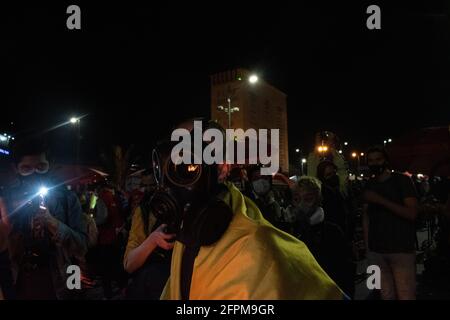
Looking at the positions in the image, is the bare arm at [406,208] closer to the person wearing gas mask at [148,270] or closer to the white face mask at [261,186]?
the white face mask at [261,186]

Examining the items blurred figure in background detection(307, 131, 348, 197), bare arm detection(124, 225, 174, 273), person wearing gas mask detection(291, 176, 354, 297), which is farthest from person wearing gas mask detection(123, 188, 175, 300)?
blurred figure in background detection(307, 131, 348, 197)

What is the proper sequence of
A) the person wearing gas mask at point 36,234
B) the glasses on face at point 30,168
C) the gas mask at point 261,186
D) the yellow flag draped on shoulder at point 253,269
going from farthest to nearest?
1. the gas mask at point 261,186
2. the glasses on face at point 30,168
3. the person wearing gas mask at point 36,234
4. the yellow flag draped on shoulder at point 253,269

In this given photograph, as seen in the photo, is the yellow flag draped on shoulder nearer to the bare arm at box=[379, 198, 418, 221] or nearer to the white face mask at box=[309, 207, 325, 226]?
the white face mask at box=[309, 207, 325, 226]

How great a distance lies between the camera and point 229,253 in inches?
51.3

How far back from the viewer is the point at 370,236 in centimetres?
462

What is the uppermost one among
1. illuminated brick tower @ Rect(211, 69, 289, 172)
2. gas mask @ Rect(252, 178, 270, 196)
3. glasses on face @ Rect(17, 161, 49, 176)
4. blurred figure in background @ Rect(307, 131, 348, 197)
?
illuminated brick tower @ Rect(211, 69, 289, 172)

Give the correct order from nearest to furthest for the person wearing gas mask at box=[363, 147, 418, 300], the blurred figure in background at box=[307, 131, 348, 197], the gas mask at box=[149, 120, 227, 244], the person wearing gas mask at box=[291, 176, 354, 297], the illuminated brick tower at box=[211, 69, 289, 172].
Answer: the gas mask at box=[149, 120, 227, 244] → the person wearing gas mask at box=[291, 176, 354, 297] → the person wearing gas mask at box=[363, 147, 418, 300] → the blurred figure in background at box=[307, 131, 348, 197] → the illuminated brick tower at box=[211, 69, 289, 172]

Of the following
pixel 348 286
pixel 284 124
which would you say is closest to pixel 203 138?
pixel 348 286

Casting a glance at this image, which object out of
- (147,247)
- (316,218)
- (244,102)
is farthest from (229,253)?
(244,102)

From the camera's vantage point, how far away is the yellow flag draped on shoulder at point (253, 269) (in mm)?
1236

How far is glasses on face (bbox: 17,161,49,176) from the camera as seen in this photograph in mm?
2910

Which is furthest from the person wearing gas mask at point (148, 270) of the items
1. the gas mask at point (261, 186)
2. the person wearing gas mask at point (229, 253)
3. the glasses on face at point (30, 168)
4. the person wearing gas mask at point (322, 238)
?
the gas mask at point (261, 186)

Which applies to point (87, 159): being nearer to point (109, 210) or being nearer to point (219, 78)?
point (219, 78)

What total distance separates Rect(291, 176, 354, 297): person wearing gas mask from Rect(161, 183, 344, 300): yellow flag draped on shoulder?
207 centimetres
